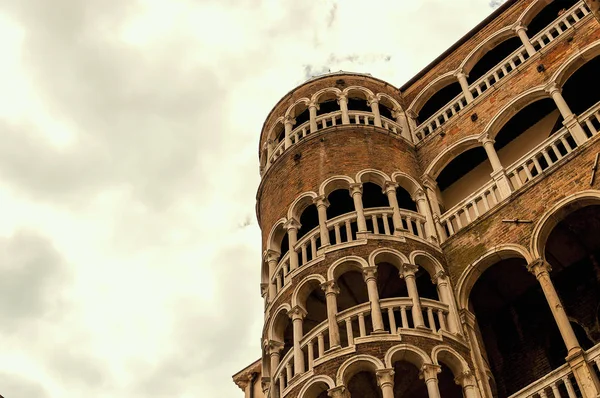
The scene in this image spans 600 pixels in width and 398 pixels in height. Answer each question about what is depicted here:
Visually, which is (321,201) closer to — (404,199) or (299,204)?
(299,204)

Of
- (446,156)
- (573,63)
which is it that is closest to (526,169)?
(446,156)

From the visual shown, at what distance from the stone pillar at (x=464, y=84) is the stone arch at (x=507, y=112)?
5.00 ft

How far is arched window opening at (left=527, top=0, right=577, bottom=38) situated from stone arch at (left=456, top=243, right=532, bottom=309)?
8511 mm

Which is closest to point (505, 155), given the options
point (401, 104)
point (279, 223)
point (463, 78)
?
point (463, 78)

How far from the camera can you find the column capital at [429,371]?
13375 millimetres

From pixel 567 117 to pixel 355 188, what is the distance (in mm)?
5299

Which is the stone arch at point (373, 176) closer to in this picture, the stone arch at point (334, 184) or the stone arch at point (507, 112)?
the stone arch at point (334, 184)

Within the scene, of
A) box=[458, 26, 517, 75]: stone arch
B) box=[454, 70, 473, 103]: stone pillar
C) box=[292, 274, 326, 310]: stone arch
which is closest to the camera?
box=[292, 274, 326, 310]: stone arch

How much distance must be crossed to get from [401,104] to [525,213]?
818 centimetres

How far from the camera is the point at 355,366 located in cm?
1368

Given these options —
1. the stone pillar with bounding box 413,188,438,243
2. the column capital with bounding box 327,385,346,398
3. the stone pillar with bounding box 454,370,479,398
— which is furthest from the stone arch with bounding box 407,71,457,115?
the column capital with bounding box 327,385,346,398

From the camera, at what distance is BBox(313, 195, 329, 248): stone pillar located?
1640 centimetres

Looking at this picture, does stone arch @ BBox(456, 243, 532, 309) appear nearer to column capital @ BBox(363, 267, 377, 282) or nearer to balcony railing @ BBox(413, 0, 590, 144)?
column capital @ BBox(363, 267, 377, 282)

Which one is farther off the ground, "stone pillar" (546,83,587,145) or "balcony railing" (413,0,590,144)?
"balcony railing" (413,0,590,144)
